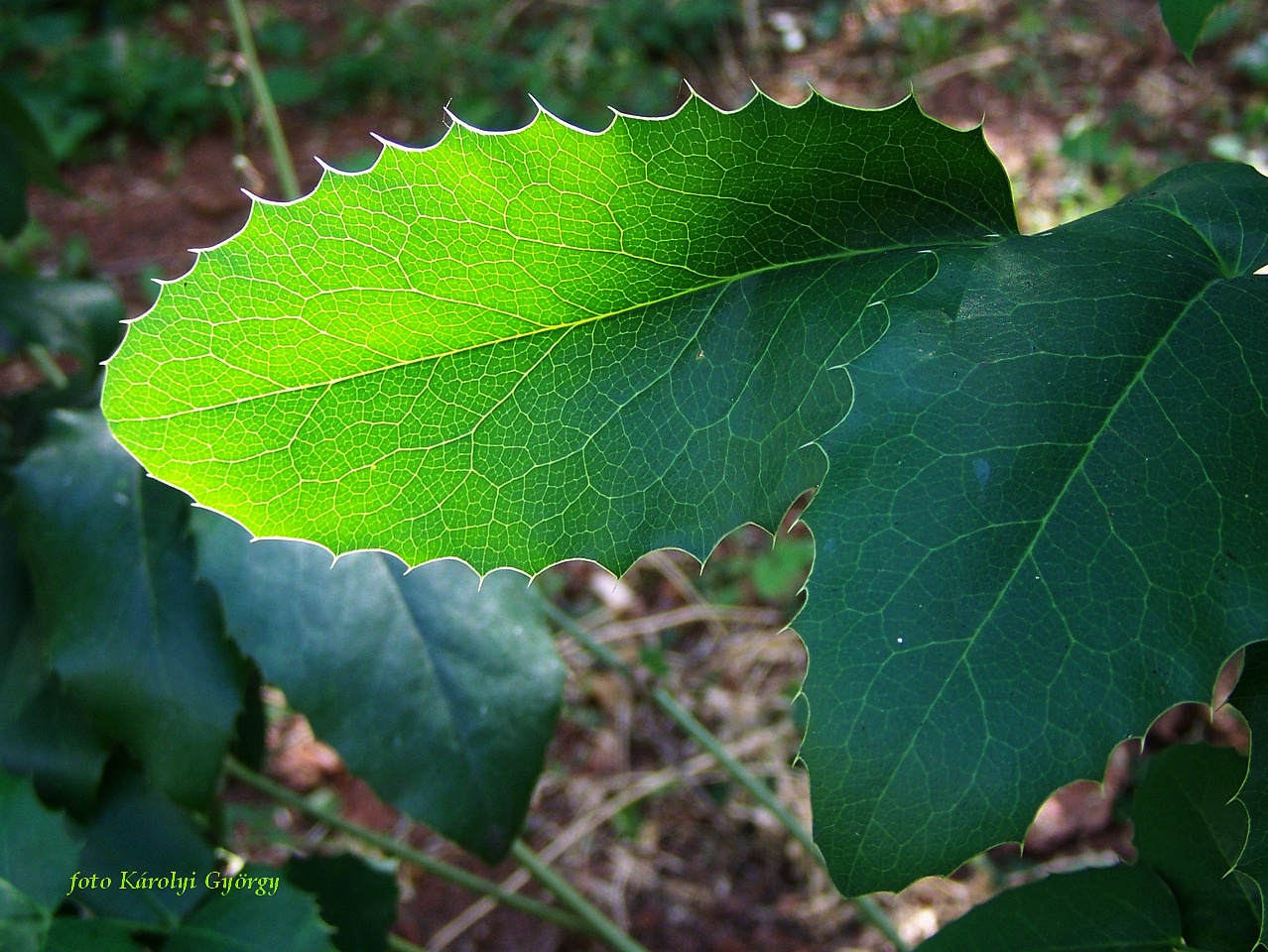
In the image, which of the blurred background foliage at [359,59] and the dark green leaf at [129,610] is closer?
the dark green leaf at [129,610]

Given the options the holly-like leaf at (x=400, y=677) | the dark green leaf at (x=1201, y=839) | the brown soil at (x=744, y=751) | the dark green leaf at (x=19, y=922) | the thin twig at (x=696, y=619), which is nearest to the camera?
the dark green leaf at (x=1201, y=839)

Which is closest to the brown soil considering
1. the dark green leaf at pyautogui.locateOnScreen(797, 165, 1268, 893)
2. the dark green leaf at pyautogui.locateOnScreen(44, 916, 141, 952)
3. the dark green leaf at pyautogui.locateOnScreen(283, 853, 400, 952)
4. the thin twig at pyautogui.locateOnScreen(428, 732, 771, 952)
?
the thin twig at pyautogui.locateOnScreen(428, 732, 771, 952)

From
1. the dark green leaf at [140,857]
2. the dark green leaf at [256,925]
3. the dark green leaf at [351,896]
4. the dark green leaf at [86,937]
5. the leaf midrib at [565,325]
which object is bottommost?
the dark green leaf at [351,896]

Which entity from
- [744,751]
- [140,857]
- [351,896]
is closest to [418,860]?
[351,896]

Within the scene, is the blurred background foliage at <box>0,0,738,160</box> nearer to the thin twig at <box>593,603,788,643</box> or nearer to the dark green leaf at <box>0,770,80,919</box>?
the thin twig at <box>593,603,788,643</box>

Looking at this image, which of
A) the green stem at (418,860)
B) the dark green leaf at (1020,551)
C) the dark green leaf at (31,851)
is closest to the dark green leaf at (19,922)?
the dark green leaf at (31,851)

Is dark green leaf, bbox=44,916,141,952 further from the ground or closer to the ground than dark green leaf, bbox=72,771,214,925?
further from the ground

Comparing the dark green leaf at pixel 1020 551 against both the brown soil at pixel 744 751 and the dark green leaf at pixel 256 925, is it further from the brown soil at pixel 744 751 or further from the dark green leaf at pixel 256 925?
the brown soil at pixel 744 751
